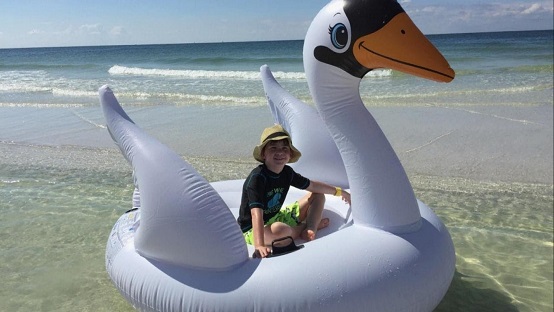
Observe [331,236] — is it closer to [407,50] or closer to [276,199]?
[276,199]

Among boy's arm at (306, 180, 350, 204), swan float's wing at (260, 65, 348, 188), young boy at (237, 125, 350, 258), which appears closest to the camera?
young boy at (237, 125, 350, 258)

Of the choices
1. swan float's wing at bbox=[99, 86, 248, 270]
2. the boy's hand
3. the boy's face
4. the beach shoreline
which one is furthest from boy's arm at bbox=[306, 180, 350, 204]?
the beach shoreline

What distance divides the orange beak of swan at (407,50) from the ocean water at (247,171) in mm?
1374

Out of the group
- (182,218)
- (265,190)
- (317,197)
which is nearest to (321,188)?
(317,197)

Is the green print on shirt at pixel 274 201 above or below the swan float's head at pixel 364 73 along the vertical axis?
below

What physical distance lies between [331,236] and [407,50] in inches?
31.0

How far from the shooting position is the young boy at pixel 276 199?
2312mm

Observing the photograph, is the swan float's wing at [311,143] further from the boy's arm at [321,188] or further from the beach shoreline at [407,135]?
the beach shoreline at [407,135]

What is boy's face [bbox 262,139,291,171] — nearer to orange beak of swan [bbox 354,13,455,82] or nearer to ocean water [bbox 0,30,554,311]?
orange beak of swan [bbox 354,13,455,82]

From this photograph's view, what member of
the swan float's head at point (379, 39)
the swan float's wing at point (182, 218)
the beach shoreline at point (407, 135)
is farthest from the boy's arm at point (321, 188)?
the beach shoreline at point (407, 135)

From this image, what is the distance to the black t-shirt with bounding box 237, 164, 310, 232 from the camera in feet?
7.61

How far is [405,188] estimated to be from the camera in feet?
6.97

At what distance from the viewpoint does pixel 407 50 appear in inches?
74.0

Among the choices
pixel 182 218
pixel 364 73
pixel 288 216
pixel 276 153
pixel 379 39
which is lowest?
pixel 288 216
